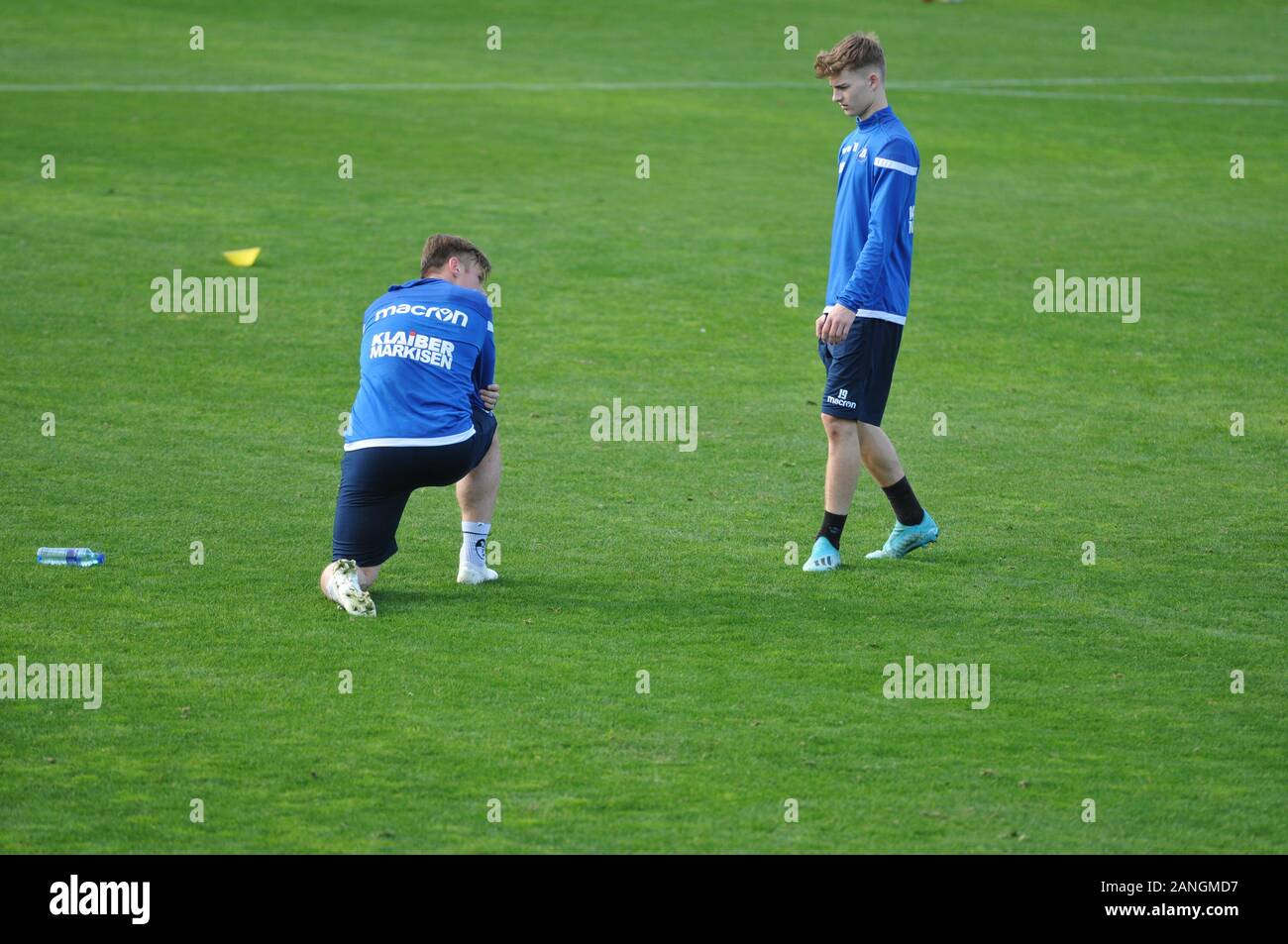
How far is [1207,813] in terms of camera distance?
543cm

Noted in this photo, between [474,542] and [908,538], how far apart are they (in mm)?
2268

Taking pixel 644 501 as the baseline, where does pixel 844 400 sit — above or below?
above

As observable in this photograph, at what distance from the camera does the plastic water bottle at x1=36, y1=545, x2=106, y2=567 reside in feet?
26.2

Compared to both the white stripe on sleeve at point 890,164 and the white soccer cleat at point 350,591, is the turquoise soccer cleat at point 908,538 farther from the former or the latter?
the white soccer cleat at point 350,591

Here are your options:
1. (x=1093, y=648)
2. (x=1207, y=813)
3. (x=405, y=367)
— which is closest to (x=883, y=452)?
(x=1093, y=648)

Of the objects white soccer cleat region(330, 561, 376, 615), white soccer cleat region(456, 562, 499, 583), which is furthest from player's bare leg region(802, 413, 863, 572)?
white soccer cleat region(330, 561, 376, 615)

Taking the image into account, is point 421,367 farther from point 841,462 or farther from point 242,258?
point 242,258

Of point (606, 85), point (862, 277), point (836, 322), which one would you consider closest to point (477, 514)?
point (836, 322)

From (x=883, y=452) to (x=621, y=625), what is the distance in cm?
175

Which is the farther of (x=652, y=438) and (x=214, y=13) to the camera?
(x=214, y=13)

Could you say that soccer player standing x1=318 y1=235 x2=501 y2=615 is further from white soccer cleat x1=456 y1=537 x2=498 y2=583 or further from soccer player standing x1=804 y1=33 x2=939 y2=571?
soccer player standing x1=804 y1=33 x2=939 y2=571

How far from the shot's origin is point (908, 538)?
27.4 ft
